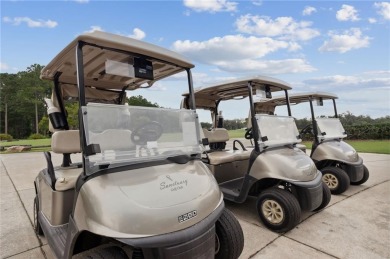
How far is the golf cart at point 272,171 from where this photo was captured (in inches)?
124

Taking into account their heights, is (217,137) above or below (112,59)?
below

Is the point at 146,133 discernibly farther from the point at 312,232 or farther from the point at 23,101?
the point at 23,101

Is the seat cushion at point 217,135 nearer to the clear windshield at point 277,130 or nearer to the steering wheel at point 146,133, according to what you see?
the clear windshield at point 277,130

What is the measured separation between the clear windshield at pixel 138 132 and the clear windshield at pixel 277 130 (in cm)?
156

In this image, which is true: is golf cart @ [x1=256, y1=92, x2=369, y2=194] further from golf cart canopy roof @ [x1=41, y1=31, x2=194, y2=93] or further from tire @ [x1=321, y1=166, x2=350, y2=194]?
golf cart canopy roof @ [x1=41, y1=31, x2=194, y2=93]

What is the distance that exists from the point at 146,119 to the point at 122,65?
530mm

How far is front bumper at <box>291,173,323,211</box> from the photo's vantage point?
3160 mm

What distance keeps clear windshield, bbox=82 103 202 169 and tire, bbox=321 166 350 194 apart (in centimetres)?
346

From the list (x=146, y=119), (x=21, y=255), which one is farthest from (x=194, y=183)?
(x=21, y=255)

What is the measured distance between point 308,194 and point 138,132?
2368 mm

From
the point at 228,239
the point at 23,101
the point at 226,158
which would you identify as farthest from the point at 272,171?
the point at 23,101

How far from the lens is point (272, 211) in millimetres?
3232

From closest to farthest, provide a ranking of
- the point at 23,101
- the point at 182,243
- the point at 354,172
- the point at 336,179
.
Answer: the point at 182,243 < the point at 336,179 < the point at 354,172 < the point at 23,101

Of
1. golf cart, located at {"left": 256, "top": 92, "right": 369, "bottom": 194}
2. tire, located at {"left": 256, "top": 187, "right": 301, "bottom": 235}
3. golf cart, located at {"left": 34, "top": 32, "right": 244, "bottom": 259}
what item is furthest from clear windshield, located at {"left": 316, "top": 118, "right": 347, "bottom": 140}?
golf cart, located at {"left": 34, "top": 32, "right": 244, "bottom": 259}
